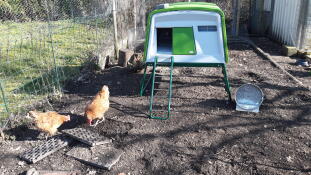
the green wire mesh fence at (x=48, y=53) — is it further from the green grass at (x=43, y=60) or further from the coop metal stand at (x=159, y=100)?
the coop metal stand at (x=159, y=100)

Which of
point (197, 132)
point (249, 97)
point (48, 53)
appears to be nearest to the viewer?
point (197, 132)

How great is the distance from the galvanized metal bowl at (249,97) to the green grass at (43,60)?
308 centimetres

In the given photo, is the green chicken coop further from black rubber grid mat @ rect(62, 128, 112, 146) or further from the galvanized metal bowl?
black rubber grid mat @ rect(62, 128, 112, 146)

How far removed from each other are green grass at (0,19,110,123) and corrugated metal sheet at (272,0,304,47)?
4764 millimetres

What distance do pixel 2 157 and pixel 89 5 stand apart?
16.6ft

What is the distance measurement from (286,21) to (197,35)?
422 cm

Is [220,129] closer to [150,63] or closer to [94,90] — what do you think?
[150,63]

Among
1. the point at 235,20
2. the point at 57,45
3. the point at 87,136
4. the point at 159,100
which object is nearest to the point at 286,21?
the point at 235,20

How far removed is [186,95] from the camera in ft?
16.1

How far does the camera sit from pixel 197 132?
148 inches

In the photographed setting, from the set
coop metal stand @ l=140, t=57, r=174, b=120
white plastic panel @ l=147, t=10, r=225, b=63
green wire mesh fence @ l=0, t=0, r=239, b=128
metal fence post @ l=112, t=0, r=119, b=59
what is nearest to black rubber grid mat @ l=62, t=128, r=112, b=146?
coop metal stand @ l=140, t=57, r=174, b=120

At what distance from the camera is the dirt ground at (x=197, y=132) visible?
3.12 m

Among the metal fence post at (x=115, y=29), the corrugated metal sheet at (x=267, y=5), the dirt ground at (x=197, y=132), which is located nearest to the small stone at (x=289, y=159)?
the dirt ground at (x=197, y=132)

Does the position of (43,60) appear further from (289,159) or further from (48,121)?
(289,159)
